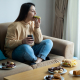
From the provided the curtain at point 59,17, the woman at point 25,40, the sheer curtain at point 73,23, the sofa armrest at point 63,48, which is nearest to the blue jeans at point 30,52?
the woman at point 25,40

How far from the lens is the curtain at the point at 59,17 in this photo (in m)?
3.62

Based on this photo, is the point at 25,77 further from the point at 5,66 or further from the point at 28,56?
the point at 28,56

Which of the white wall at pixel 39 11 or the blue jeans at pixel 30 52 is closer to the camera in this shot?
the blue jeans at pixel 30 52

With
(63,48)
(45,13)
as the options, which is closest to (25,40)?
(63,48)

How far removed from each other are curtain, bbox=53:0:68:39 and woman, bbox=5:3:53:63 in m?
1.13

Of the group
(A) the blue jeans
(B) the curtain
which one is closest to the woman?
(A) the blue jeans

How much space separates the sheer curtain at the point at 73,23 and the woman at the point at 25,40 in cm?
110

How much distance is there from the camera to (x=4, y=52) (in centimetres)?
258

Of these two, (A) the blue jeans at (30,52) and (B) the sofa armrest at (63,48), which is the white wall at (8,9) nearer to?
(A) the blue jeans at (30,52)

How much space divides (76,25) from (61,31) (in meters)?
0.39

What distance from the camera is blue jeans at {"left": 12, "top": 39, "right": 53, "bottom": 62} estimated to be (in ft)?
7.39

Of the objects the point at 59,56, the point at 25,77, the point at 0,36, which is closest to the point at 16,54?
the point at 0,36

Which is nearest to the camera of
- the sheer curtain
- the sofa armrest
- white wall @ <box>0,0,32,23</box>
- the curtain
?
the sofa armrest

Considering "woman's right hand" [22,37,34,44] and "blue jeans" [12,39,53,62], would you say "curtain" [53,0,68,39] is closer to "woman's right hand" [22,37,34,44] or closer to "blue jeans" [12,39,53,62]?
"blue jeans" [12,39,53,62]
